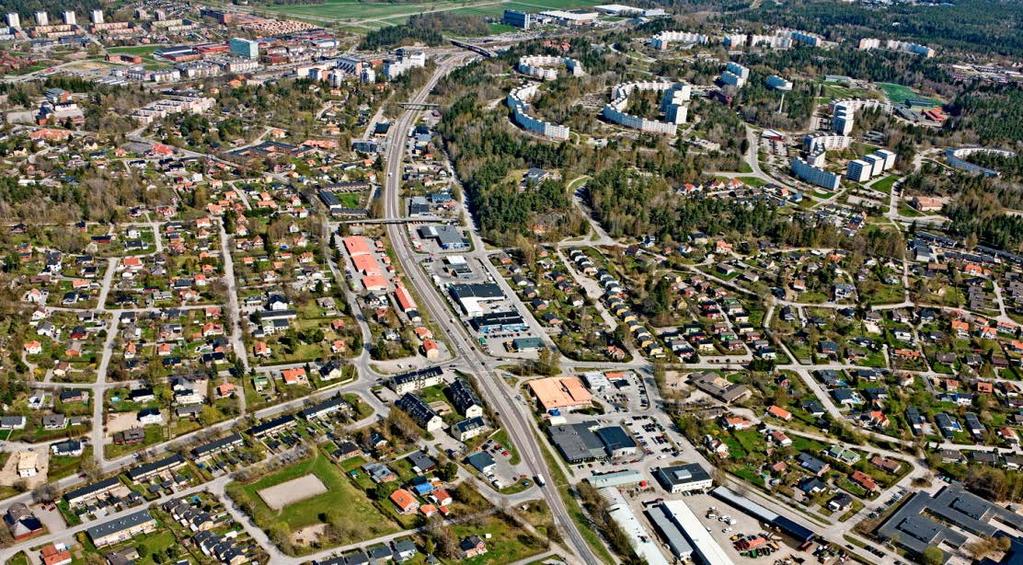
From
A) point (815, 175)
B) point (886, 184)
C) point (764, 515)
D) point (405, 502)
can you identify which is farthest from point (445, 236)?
point (886, 184)

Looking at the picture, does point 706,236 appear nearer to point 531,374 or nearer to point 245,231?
point 531,374

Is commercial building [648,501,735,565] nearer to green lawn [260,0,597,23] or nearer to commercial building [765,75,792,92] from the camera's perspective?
commercial building [765,75,792,92]

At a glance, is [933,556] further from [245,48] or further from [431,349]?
[245,48]

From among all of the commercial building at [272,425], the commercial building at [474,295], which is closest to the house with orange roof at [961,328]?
the commercial building at [474,295]

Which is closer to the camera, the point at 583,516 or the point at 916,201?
the point at 583,516

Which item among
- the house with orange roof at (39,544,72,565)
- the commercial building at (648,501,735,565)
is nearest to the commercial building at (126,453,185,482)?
the house with orange roof at (39,544,72,565)

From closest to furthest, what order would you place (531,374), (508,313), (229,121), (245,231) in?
(531,374), (508,313), (245,231), (229,121)

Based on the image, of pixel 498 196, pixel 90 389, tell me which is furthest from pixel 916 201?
pixel 90 389
